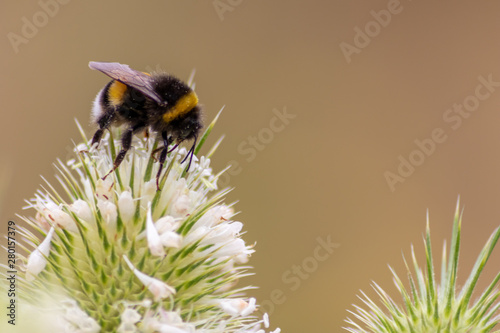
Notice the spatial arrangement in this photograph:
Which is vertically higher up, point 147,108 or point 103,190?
point 147,108

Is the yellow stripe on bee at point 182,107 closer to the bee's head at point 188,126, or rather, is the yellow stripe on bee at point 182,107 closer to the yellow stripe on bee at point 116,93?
the bee's head at point 188,126

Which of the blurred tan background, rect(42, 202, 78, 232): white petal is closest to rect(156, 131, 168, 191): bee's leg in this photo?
rect(42, 202, 78, 232): white petal

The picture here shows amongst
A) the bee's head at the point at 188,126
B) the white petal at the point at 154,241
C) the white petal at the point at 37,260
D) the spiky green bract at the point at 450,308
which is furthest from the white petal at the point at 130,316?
the spiky green bract at the point at 450,308

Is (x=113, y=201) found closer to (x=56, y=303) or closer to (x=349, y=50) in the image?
(x=56, y=303)

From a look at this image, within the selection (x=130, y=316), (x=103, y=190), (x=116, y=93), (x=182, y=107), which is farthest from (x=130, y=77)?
(x=130, y=316)

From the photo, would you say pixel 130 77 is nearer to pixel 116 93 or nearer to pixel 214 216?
pixel 116 93

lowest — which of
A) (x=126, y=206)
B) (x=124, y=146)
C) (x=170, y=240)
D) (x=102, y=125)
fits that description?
(x=170, y=240)

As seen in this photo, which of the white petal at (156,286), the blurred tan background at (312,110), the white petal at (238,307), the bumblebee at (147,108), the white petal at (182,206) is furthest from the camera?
the blurred tan background at (312,110)
